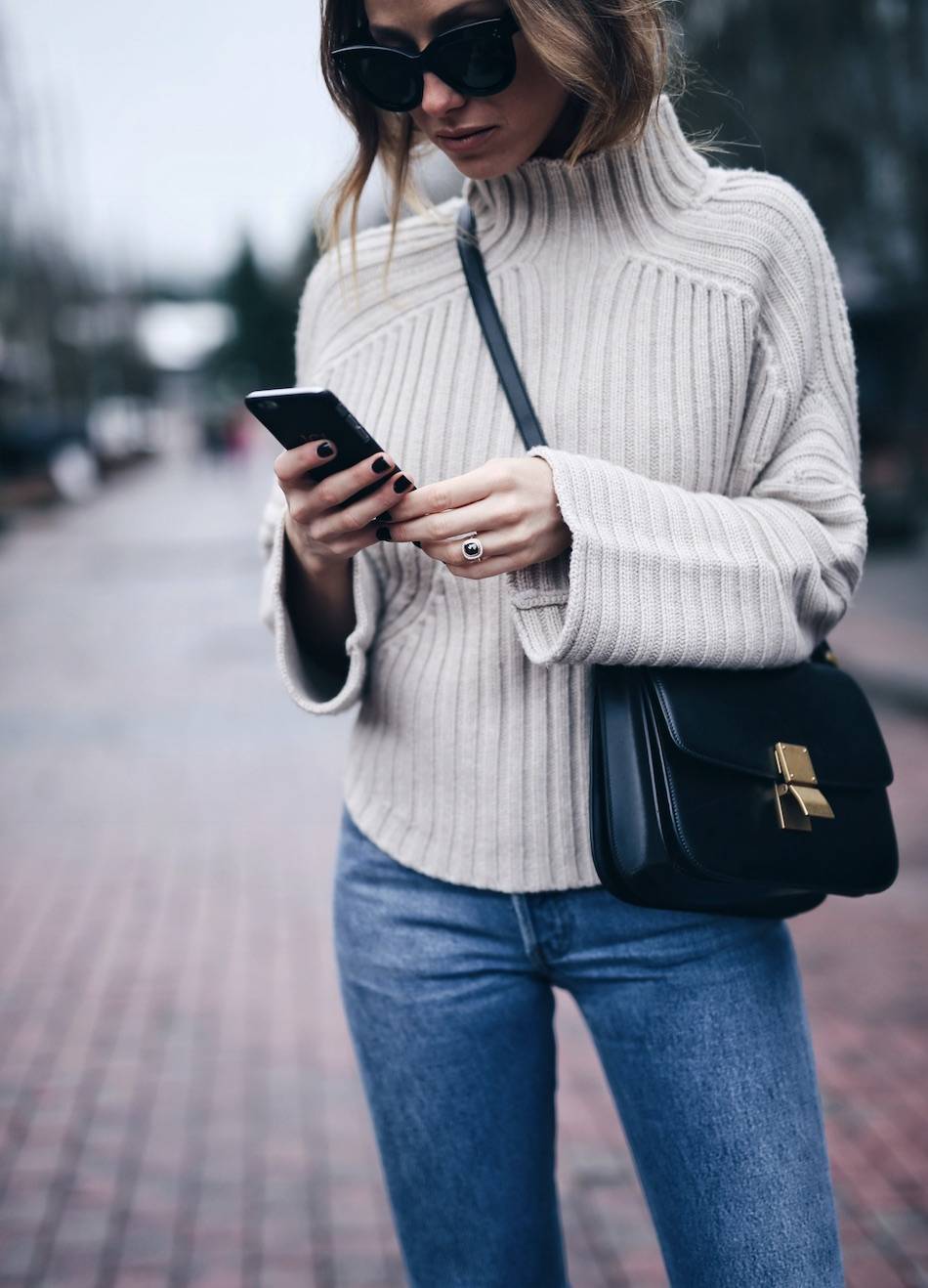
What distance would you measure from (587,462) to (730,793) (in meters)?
0.35

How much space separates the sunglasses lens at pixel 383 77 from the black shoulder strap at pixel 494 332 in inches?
7.0

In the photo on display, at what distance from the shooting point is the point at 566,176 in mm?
1476

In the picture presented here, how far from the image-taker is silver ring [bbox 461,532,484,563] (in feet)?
4.12

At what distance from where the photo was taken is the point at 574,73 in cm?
130

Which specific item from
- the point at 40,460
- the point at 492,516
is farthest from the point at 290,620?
the point at 40,460

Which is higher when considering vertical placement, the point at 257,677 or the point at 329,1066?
the point at 329,1066

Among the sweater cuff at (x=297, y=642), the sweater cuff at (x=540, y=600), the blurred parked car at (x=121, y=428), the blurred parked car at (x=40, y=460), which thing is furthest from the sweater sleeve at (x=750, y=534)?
the blurred parked car at (x=121, y=428)

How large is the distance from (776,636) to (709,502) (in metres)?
0.15

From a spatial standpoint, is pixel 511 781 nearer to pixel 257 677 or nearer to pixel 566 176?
pixel 566 176

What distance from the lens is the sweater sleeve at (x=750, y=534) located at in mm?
1286

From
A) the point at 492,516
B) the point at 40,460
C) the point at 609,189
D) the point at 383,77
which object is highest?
the point at 383,77

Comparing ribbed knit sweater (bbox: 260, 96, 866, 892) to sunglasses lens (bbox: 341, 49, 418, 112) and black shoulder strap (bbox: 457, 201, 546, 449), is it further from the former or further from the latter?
sunglasses lens (bbox: 341, 49, 418, 112)

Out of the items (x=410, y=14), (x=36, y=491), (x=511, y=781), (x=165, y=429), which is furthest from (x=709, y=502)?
(x=165, y=429)

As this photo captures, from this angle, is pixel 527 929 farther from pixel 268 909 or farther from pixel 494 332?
pixel 268 909
